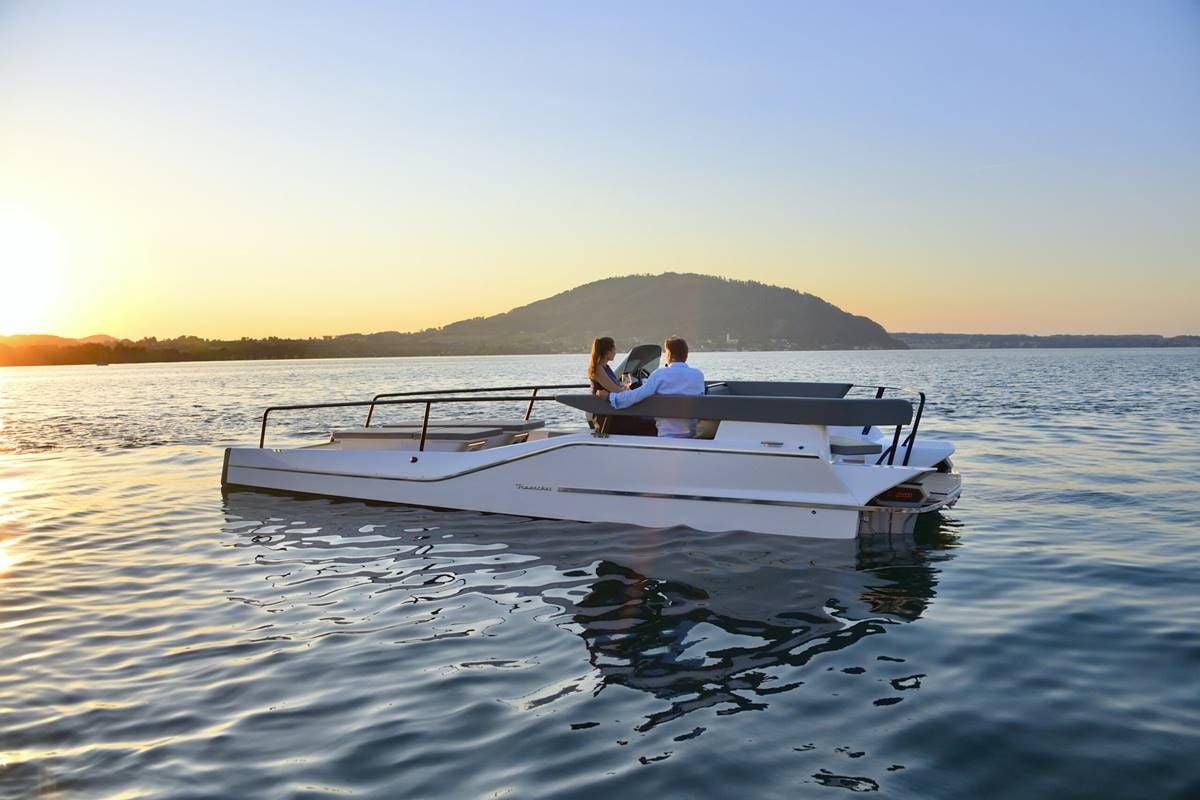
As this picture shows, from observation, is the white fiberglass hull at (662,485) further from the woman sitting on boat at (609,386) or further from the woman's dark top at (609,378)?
the woman's dark top at (609,378)

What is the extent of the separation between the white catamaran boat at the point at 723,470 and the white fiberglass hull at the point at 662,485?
1 cm

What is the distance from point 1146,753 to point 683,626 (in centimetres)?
296

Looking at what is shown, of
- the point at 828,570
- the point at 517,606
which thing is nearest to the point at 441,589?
the point at 517,606

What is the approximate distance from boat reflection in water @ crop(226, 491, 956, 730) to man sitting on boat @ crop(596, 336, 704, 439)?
1146 millimetres

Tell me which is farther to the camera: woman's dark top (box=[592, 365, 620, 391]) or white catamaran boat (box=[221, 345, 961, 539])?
woman's dark top (box=[592, 365, 620, 391])

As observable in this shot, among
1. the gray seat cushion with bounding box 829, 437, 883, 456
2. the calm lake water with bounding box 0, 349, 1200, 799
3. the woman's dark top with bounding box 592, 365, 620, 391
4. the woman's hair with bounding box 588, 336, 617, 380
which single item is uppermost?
the woman's hair with bounding box 588, 336, 617, 380

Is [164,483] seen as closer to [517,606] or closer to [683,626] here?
[517,606]

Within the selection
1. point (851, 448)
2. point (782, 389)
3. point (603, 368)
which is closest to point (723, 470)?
point (851, 448)

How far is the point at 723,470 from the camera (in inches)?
357

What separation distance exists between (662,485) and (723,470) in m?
0.68

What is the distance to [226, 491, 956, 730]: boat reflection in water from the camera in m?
5.71

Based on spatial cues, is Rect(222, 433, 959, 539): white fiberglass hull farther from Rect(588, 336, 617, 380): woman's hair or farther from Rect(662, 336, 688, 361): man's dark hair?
Rect(662, 336, 688, 361): man's dark hair

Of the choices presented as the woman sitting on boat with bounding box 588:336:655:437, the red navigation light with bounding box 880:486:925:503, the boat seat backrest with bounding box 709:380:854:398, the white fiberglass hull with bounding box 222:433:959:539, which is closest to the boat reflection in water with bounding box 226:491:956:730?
the white fiberglass hull with bounding box 222:433:959:539

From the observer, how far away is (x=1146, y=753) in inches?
169
